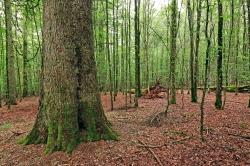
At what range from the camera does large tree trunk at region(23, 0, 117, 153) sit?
5.64 m

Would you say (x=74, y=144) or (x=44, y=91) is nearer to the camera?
(x=74, y=144)

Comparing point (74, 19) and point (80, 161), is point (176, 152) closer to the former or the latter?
point (80, 161)

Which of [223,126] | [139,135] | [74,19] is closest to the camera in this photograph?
[74,19]

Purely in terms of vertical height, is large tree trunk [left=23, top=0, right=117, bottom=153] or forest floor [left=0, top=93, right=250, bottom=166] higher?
large tree trunk [left=23, top=0, right=117, bottom=153]

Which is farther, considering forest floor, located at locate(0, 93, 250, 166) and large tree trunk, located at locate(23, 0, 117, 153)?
large tree trunk, located at locate(23, 0, 117, 153)

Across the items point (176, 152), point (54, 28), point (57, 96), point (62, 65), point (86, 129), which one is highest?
point (54, 28)

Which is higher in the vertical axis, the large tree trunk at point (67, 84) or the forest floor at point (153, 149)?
the large tree trunk at point (67, 84)

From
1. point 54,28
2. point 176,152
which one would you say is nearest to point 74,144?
point 176,152

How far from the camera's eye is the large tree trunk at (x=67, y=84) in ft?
18.5

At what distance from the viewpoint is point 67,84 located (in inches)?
225

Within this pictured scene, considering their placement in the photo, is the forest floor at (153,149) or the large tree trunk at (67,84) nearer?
the forest floor at (153,149)

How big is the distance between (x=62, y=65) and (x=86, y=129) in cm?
161

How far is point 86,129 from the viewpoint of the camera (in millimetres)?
5895

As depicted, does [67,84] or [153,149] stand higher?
[67,84]
